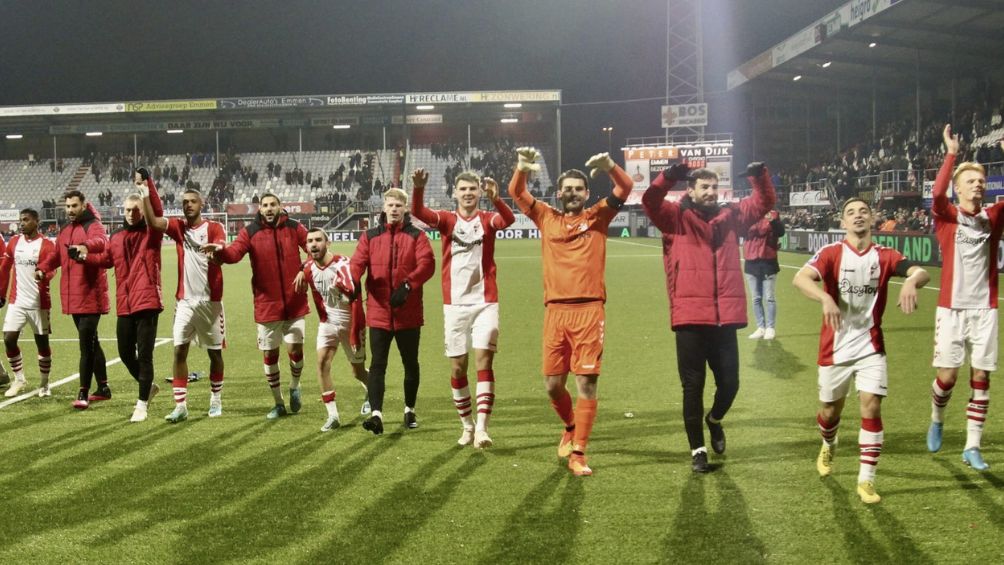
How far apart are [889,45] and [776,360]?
30811mm

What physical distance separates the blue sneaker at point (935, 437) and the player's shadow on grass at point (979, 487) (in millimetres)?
196

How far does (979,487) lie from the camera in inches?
219

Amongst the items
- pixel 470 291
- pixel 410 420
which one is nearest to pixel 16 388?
pixel 410 420

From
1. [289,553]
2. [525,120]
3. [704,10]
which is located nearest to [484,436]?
[289,553]

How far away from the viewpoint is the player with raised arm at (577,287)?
6.14m

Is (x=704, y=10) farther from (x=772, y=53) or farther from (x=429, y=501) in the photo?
(x=429, y=501)

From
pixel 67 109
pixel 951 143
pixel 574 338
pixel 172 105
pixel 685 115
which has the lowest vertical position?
pixel 574 338

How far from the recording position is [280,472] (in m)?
6.25

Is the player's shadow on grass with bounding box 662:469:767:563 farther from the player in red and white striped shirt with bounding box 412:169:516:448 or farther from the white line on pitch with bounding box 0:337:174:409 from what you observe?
the white line on pitch with bounding box 0:337:174:409

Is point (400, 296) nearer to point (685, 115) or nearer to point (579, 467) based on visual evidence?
point (579, 467)

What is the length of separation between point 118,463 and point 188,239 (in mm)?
2374

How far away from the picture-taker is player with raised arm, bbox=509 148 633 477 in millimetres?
6137

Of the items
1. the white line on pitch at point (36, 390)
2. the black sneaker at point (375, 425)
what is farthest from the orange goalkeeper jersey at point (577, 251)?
the white line on pitch at point (36, 390)

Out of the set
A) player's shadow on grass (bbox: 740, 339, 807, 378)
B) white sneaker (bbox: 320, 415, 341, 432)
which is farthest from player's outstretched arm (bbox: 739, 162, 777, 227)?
player's shadow on grass (bbox: 740, 339, 807, 378)
